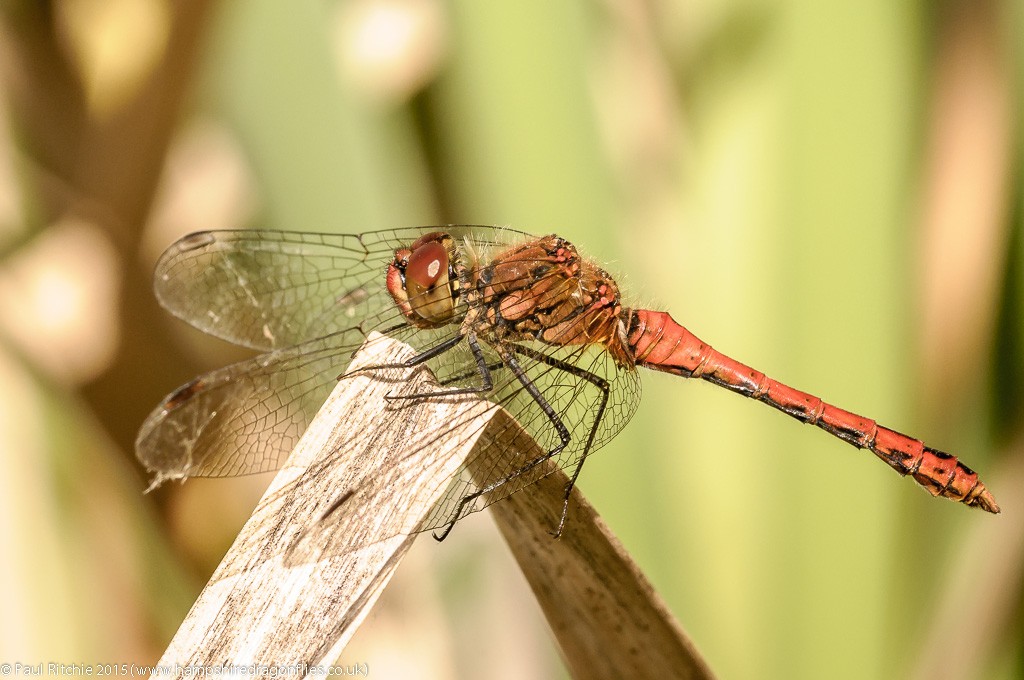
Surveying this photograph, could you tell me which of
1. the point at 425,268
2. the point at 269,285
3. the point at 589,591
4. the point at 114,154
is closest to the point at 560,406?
the point at 425,268

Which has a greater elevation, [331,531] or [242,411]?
[242,411]

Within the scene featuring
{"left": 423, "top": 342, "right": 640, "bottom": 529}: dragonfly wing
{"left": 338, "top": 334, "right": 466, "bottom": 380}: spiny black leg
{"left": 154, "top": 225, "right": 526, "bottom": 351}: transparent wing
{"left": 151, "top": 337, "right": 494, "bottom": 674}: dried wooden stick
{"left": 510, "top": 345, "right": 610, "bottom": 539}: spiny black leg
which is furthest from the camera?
{"left": 154, "top": 225, "right": 526, "bottom": 351}: transparent wing

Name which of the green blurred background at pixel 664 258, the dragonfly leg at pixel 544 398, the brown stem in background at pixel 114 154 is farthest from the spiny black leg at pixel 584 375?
the brown stem in background at pixel 114 154

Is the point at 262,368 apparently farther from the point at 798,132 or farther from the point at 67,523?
the point at 798,132

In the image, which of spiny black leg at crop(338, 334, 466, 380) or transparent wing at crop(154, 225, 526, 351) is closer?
spiny black leg at crop(338, 334, 466, 380)

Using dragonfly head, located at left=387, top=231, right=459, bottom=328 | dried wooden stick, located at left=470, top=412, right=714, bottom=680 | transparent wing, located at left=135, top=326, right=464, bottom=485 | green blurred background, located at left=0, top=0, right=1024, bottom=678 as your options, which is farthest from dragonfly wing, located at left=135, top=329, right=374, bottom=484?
dried wooden stick, located at left=470, top=412, right=714, bottom=680

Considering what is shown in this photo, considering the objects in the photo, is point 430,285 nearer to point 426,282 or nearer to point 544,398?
point 426,282

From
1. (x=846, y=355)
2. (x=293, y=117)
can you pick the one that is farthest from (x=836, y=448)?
(x=293, y=117)

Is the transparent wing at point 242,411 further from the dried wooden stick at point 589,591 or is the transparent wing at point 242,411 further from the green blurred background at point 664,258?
the dried wooden stick at point 589,591

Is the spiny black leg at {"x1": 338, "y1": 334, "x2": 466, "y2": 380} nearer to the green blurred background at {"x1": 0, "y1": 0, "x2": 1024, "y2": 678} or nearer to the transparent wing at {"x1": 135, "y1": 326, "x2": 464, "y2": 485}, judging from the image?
the transparent wing at {"x1": 135, "y1": 326, "x2": 464, "y2": 485}
